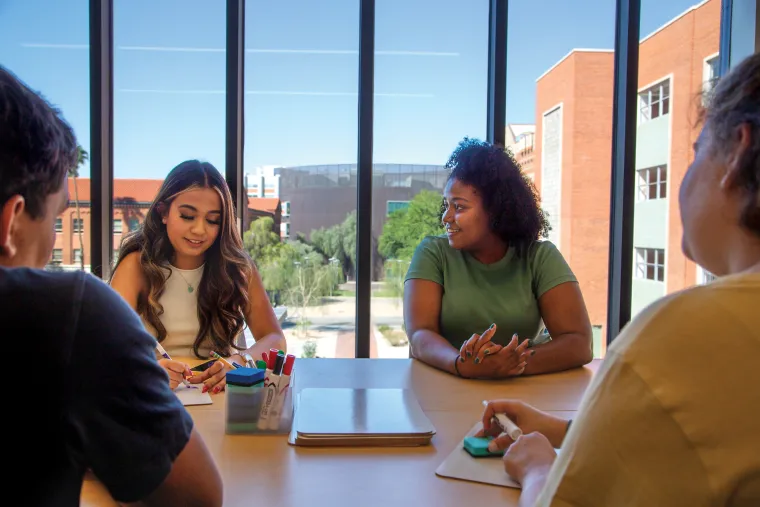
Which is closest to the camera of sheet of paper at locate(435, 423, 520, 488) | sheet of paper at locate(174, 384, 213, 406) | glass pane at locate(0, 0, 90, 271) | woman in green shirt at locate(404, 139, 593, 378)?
sheet of paper at locate(435, 423, 520, 488)

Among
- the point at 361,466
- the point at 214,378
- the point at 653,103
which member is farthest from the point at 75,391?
the point at 653,103

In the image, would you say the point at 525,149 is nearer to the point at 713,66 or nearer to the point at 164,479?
the point at 713,66

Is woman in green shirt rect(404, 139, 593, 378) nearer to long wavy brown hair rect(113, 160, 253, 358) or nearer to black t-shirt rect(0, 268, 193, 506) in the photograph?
long wavy brown hair rect(113, 160, 253, 358)

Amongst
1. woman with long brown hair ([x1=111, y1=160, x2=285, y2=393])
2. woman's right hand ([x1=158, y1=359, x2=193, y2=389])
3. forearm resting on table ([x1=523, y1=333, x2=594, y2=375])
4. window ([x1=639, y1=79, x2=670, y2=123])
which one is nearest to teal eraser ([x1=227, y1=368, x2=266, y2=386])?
woman's right hand ([x1=158, y1=359, x2=193, y2=389])

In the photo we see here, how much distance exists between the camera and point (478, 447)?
1.08 meters

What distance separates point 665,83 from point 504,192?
1.45 metres

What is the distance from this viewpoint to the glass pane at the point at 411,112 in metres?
2.77

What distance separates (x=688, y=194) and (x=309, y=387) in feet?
3.57

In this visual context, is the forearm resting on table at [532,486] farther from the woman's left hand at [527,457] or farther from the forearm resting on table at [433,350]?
the forearm resting on table at [433,350]

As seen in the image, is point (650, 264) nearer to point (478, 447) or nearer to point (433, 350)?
point (433, 350)

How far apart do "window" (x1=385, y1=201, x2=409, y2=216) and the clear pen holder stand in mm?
1755

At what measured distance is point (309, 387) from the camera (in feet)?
5.02

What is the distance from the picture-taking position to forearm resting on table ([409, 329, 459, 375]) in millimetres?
1682

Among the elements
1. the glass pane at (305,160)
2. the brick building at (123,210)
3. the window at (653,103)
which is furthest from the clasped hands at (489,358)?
the window at (653,103)
